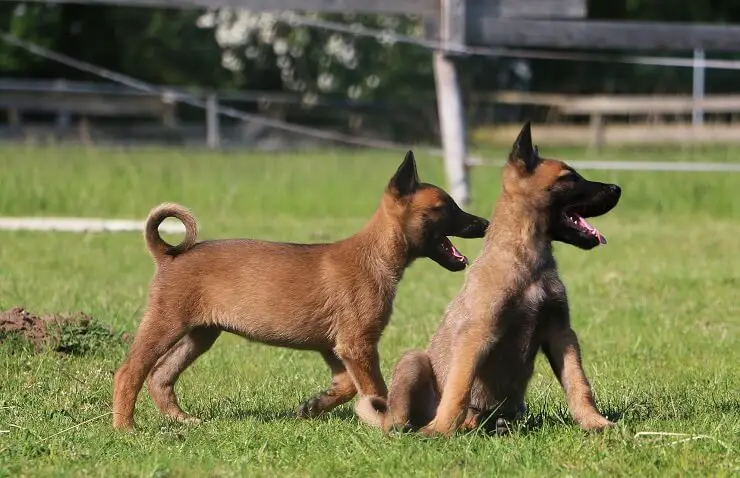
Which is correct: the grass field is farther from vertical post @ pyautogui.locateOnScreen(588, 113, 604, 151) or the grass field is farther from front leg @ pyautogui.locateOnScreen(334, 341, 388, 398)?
vertical post @ pyautogui.locateOnScreen(588, 113, 604, 151)

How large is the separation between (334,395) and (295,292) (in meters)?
0.49

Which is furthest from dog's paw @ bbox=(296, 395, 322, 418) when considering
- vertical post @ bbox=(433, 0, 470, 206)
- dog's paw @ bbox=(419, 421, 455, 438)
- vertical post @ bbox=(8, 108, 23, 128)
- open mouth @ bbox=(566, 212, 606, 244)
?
vertical post @ bbox=(8, 108, 23, 128)

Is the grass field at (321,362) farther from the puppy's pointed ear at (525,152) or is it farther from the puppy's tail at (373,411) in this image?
the puppy's pointed ear at (525,152)

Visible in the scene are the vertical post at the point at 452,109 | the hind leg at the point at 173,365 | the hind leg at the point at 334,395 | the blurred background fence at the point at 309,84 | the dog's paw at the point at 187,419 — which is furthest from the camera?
the blurred background fence at the point at 309,84

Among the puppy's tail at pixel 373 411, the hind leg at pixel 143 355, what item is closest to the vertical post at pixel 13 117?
the hind leg at pixel 143 355

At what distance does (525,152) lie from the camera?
521cm

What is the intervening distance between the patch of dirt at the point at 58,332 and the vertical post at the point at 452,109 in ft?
19.1

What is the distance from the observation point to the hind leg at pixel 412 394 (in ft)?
16.4

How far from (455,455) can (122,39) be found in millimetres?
28523

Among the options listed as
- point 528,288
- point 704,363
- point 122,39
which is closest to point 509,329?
point 528,288

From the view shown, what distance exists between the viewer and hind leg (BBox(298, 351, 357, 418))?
548cm

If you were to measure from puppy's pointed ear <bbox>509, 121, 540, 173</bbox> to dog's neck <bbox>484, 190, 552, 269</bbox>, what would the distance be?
0.14 metres

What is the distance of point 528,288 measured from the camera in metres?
4.96

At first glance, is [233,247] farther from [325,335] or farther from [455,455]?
[455,455]
